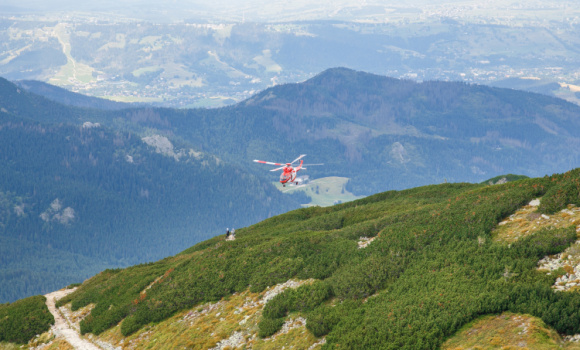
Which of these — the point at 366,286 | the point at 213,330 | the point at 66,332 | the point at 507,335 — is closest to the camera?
the point at 507,335

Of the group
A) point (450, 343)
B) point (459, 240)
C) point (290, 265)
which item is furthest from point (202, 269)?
point (450, 343)

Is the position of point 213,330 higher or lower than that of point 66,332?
higher

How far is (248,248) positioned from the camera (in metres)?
57.0

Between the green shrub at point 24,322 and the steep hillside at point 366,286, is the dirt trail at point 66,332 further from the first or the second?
the steep hillside at point 366,286

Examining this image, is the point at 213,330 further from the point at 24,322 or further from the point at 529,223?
the point at 24,322

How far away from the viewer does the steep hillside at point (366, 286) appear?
102ft

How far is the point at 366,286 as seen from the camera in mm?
38500

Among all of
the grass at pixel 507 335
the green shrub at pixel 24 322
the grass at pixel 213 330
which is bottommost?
the green shrub at pixel 24 322

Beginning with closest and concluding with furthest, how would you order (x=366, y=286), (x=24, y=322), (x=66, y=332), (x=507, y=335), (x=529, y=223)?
(x=507, y=335) < (x=366, y=286) < (x=529, y=223) < (x=66, y=332) < (x=24, y=322)

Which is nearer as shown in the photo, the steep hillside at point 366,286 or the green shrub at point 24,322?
the steep hillside at point 366,286

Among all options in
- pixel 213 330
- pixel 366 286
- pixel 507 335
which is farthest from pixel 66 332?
pixel 507 335

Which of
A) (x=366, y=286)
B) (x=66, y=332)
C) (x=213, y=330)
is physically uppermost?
(x=366, y=286)

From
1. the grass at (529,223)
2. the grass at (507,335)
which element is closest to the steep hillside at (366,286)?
the grass at (529,223)

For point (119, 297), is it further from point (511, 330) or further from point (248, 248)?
point (511, 330)
